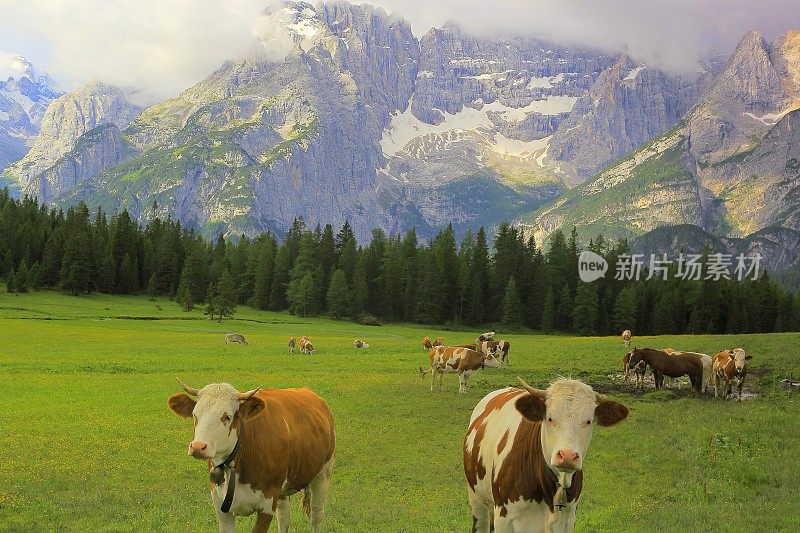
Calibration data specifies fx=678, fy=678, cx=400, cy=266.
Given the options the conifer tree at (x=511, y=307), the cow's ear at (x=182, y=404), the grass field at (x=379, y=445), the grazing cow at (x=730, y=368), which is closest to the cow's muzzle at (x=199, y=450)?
the cow's ear at (x=182, y=404)

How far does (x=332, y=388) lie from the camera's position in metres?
35.6

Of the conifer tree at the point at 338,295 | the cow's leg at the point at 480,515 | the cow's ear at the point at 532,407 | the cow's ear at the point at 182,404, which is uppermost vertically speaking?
the conifer tree at the point at 338,295

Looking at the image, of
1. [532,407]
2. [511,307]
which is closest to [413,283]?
[511,307]

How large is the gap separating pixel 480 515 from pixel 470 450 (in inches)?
38.5

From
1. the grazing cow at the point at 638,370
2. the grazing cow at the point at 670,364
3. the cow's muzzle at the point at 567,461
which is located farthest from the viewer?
the grazing cow at the point at 638,370

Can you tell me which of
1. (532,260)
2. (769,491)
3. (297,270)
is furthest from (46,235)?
(769,491)

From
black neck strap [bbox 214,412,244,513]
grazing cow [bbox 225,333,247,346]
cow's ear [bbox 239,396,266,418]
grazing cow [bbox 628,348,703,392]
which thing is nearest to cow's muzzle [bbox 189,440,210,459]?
black neck strap [bbox 214,412,244,513]

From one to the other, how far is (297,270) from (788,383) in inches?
3633

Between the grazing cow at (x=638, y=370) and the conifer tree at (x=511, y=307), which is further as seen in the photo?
the conifer tree at (x=511, y=307)

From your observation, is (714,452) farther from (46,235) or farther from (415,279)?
(46,235)

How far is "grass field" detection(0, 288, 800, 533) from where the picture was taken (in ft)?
49.3

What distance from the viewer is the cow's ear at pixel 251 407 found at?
10047 millimetres

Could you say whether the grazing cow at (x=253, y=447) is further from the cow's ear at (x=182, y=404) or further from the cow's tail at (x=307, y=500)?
the cow's tail at (x=307, y=500)

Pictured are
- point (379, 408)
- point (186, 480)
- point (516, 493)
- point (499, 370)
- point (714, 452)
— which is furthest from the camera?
point (499, 370)
